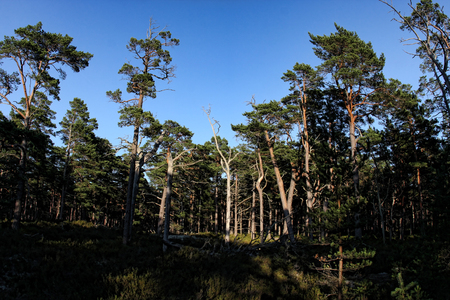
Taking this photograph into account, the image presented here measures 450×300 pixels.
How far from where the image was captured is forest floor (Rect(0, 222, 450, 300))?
6.74m

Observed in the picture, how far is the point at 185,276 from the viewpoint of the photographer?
27.6ft

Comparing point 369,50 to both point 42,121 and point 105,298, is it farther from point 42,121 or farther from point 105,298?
point 42,121

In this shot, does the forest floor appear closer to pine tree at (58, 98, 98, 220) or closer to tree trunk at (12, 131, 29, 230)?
tree trunk at (12, 131, 29, 230)

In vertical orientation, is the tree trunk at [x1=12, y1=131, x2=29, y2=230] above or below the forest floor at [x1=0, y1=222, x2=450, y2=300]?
above

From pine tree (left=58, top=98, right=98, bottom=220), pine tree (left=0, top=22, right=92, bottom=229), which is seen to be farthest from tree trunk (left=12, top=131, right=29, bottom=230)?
pine tree (left=58, top=98, right=98, bottom=220)

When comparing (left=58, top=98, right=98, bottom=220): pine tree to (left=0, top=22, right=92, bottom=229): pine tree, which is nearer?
(left=0, top=22, right=92, bottom=229): pine tree

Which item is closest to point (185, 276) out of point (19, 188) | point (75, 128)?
point (19, 188)

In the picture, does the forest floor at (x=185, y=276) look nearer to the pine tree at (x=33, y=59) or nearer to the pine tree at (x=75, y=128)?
the pine tree at (x=33, y=59)

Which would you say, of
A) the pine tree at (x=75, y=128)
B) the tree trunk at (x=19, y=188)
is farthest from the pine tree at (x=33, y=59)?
the pine tree at (x=75, y=128)

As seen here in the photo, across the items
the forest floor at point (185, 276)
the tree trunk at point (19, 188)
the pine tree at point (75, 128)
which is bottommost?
the forest floor at point (185, 276)

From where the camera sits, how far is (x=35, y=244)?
10641 mm

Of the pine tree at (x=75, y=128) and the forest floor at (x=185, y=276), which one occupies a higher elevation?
the pine tree at (x=75, y=128)

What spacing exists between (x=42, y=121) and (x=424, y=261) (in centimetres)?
3282

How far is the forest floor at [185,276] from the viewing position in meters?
6.74
